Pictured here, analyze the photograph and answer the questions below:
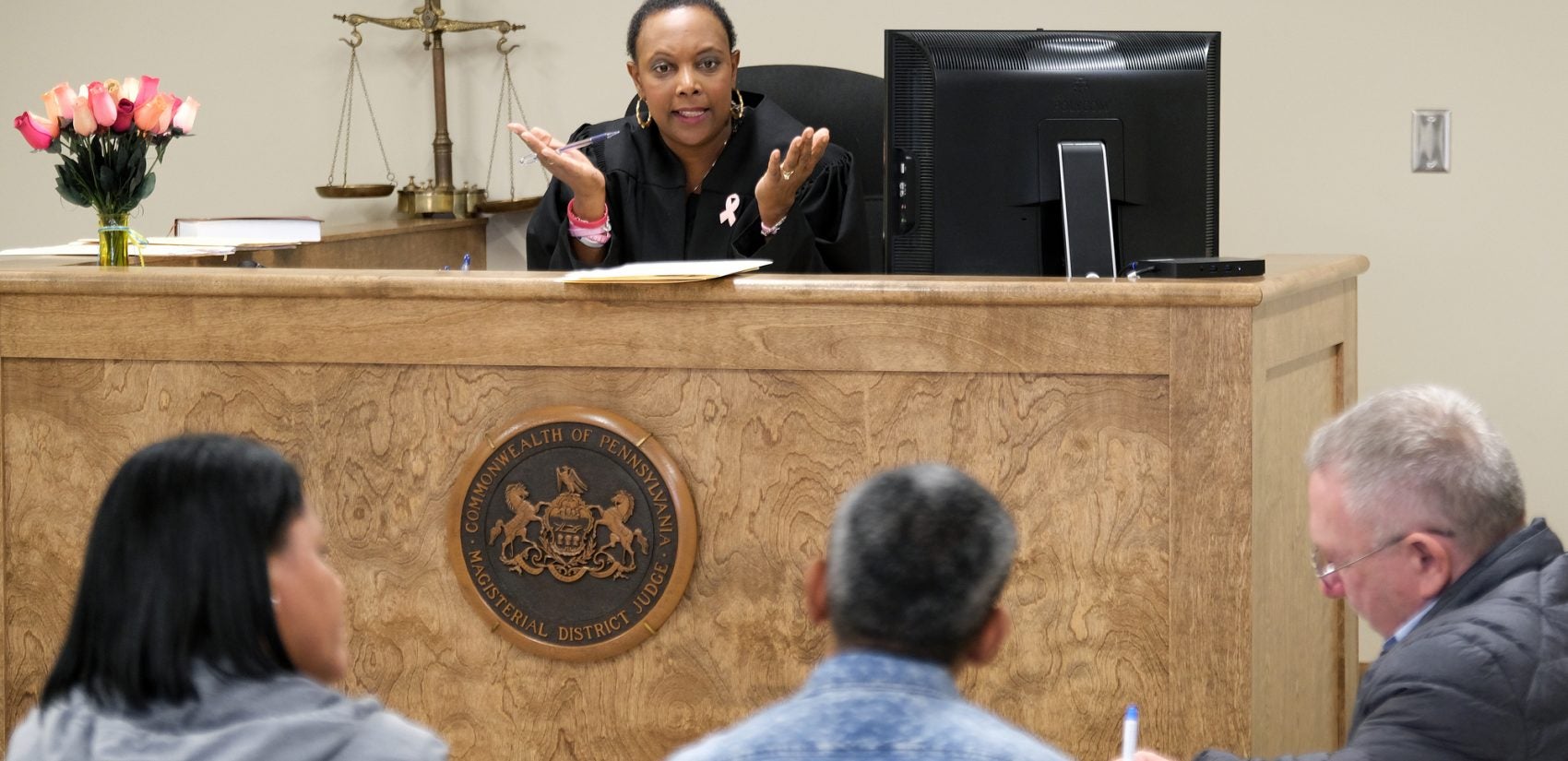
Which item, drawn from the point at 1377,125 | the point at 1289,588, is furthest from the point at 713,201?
the point at 1377,125

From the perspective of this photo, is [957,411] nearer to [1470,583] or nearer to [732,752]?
[1470,583]

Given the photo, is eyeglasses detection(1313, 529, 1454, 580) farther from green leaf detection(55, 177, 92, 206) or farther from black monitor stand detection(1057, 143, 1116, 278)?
green leaf detection(55, 177, 92, 206)

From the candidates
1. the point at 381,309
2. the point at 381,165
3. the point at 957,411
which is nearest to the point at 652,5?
the point at 381,309

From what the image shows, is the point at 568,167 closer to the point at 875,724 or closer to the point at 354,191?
the point at 875,724

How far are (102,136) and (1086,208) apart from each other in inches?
62.4

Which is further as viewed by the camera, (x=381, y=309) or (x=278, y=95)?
(x=278, y=95)

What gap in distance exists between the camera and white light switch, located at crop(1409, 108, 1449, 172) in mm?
4645

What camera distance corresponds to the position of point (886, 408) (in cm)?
233

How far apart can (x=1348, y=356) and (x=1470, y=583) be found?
1.26 metres

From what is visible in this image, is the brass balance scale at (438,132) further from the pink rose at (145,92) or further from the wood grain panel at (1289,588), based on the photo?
the wood grain panel at (1289,588)

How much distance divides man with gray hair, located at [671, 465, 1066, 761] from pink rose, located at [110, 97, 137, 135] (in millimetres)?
2019

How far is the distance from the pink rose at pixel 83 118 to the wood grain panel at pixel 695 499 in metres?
0.49

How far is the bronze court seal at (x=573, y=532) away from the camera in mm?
2350

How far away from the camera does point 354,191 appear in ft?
16.3
